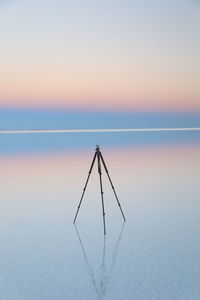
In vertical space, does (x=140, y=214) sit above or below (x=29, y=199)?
below

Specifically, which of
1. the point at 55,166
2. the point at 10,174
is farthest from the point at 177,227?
the point at 55,166

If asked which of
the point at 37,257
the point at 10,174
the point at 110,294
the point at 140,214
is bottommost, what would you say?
the point at 110,294

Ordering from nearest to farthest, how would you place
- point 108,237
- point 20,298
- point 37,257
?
point 20,298
point 37,257
point 108,237

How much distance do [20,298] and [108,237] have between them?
7.54 ft

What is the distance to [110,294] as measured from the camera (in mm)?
4551

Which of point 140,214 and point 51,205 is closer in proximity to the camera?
point 140,214

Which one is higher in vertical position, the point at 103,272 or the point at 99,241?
the point at 99,241

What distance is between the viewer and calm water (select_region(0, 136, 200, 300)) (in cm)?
468

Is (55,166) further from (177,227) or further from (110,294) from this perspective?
(110,294)

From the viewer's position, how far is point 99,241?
20.9 feet

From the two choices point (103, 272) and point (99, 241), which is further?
point (99, 241)

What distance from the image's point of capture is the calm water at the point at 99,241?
4684 millimetres

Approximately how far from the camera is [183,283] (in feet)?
15.4

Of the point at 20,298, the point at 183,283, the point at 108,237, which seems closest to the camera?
the point at 20,298
